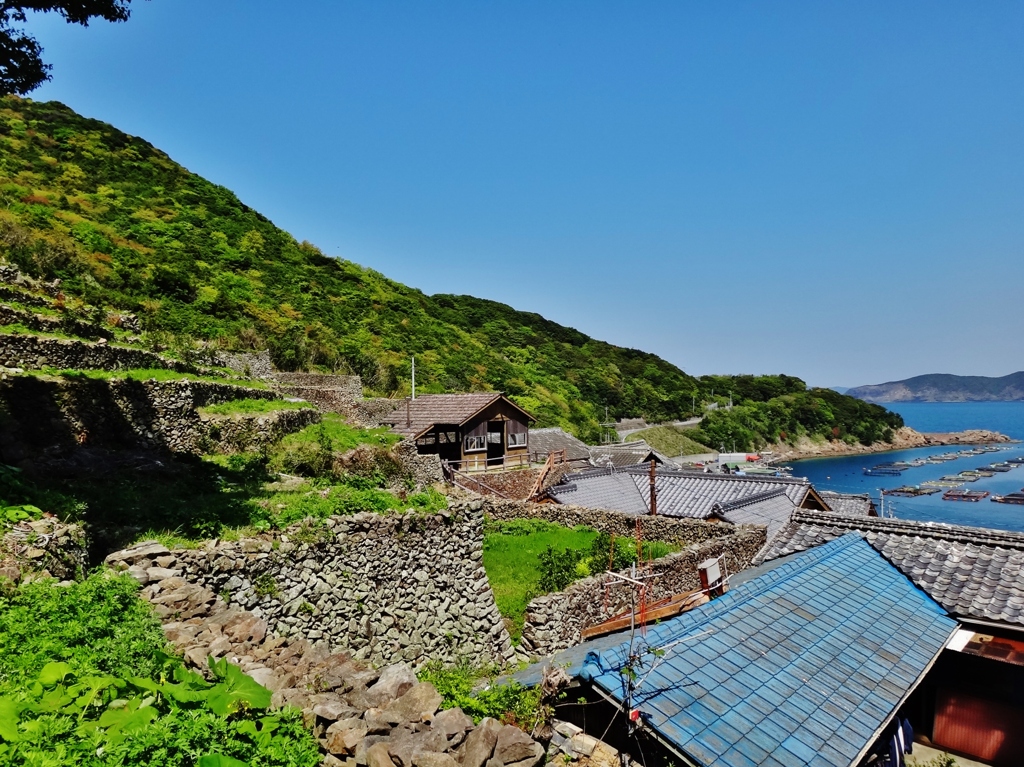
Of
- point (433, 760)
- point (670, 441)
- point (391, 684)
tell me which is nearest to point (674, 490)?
point (391, 684)

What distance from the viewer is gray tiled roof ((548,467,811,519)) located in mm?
21391

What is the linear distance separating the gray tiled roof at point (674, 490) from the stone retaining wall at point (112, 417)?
1294 cm

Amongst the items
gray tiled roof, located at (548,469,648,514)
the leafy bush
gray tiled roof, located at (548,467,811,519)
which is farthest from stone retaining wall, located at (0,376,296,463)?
gray tiled roof, located at (548,467,811,519)

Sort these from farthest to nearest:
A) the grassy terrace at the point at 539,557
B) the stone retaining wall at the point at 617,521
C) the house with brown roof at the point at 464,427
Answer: the house with brown roof at the point at 464,427, the stone retaining wall at the point at 617,521, the grassy terrace at the point at 539,557

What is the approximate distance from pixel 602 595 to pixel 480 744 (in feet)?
28.9

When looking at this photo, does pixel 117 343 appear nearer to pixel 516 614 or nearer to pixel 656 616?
pixel 516 614

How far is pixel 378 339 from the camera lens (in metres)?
53.6

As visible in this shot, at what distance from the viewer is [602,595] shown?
1216 cm

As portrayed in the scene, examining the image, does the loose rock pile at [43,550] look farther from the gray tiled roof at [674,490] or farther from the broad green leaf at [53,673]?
the gray tiled roof at [674,490]

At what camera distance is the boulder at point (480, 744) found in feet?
12.7

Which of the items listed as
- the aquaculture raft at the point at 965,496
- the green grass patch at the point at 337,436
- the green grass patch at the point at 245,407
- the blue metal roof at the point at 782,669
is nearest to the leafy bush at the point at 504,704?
the blue metal roof at the point at 782,669

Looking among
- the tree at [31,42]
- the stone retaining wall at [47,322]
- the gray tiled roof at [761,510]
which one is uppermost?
the tree at [31,42]

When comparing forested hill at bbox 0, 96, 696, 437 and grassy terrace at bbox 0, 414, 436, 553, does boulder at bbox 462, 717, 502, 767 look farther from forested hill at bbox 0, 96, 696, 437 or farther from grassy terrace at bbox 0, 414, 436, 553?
forested hill at bbox 0, 96, 696, 437

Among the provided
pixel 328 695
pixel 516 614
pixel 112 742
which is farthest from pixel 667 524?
pixel 112 742
